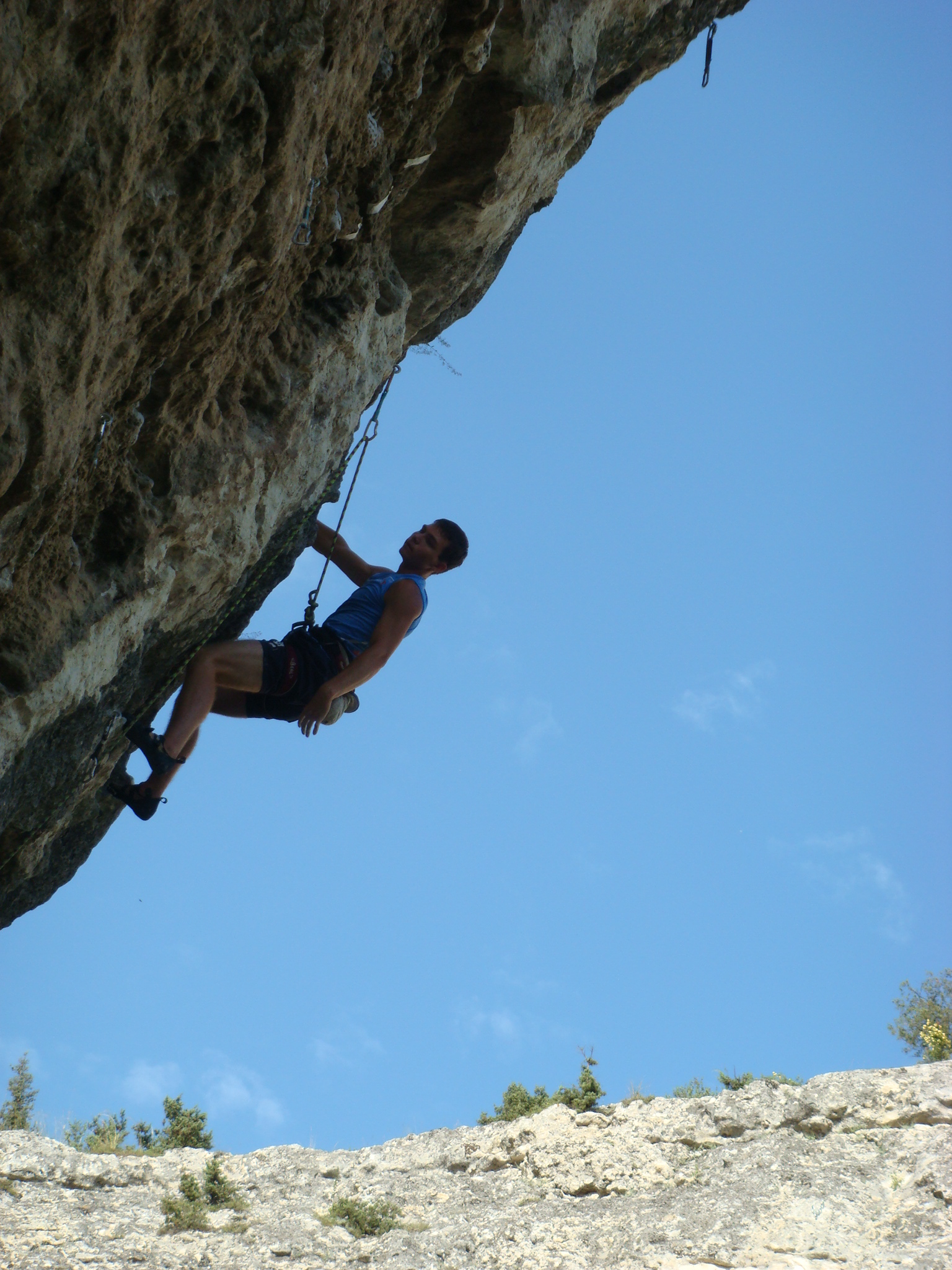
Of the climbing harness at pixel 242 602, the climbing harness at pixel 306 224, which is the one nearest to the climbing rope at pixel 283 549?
the climbing harness at pixel 242 602

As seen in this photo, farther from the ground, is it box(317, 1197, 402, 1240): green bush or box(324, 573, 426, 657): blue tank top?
box(324, 573, 426, 657): blue tank top

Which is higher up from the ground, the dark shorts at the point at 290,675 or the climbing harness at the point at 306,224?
the climbing harness at the point at 306,224

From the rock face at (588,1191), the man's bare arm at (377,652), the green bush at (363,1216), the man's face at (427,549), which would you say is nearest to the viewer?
the man's bare arm at (377,652)

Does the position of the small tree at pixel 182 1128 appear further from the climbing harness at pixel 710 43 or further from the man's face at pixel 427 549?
the climbing harness at pixel 710 43

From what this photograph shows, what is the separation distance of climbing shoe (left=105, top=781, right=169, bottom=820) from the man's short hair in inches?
103

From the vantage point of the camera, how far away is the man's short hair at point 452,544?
678 centimetres

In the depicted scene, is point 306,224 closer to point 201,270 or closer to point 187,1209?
point 201,270

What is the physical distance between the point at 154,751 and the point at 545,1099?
317 inches

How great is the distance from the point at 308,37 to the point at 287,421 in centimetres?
225

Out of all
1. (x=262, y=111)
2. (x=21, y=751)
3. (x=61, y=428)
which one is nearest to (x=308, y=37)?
(x=262, y=111)

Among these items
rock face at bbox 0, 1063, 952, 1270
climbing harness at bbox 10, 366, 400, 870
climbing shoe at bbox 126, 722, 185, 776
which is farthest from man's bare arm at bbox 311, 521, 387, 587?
rock face at bbox 0, 1063, 952, 1270

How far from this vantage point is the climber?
→ 18.2 feet

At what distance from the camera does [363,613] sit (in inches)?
253

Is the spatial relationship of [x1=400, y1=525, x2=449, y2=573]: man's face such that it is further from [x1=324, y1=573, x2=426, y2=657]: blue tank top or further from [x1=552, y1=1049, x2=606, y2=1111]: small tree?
[x1=552, y1=1049, x2=606, y2=1111]: small tree
